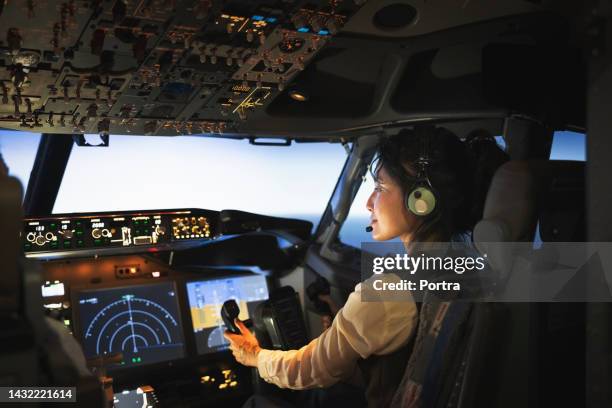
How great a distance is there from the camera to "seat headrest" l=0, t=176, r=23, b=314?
2.58 ft

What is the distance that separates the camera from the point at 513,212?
4.59ft

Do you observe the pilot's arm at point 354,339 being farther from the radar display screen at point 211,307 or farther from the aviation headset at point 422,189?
the radar display screen at point 211,307

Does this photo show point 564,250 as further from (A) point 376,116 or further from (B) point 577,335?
(A) point 376,116

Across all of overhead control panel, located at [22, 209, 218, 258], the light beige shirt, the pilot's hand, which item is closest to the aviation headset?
the light beige shirt

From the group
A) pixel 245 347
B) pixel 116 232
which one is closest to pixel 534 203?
pixel 245 347

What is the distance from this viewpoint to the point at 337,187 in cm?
351

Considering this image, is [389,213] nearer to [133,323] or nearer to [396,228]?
[396,228]

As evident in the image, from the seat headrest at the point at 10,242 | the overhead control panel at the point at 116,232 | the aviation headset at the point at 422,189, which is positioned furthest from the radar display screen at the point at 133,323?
the seat headrest at the point at 10,242

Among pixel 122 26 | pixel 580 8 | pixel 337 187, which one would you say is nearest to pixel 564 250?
pixel 580 8

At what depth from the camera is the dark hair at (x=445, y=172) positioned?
1.78 metres

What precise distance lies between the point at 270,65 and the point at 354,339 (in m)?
0.88

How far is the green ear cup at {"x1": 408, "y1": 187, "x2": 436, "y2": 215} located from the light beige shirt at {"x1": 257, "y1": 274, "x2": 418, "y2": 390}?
21cm

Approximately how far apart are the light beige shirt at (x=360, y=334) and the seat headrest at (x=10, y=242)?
1069mm

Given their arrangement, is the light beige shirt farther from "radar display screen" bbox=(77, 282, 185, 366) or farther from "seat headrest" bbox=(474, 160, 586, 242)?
"radar display screen" bbox=(77, 282, 185, 366)
